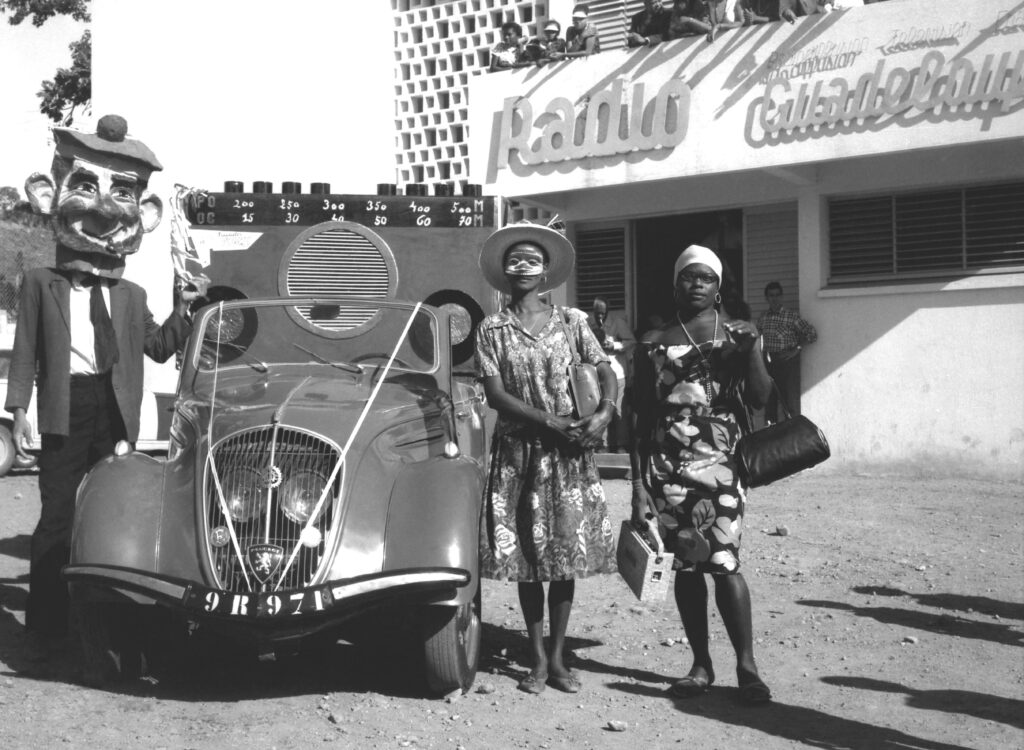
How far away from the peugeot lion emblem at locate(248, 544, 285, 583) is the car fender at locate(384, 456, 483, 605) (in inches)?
17.1

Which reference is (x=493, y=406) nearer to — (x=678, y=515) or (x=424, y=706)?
(x=678, y=515)

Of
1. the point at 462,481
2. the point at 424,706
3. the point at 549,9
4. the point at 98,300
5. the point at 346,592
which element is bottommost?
the point at 424,706

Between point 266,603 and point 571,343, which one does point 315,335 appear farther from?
point 266,603

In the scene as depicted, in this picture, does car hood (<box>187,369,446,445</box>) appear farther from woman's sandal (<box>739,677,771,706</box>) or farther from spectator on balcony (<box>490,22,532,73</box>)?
spectator on balcony (<box>490,22,532,73</box>)

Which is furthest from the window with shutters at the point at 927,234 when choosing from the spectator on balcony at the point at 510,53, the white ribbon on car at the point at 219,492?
the white ribbon on car at the point at 219,492

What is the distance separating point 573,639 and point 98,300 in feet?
9.82

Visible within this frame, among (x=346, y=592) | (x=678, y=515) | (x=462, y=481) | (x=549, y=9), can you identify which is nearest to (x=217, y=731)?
(x=346, y=592)

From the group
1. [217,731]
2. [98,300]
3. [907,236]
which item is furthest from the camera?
[907,236]

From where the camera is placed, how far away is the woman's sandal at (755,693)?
546cm

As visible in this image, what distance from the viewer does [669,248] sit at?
15727 mm

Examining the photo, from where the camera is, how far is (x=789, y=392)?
14398 mm

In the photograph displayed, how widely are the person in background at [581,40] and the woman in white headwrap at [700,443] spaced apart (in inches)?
378

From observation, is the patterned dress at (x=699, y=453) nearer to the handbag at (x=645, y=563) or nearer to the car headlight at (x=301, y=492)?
the handbag at (x=645, y=563)

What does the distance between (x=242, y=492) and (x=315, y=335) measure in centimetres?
164
